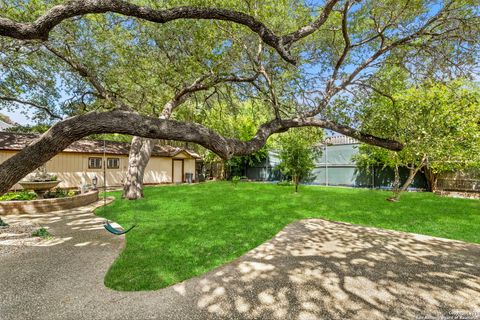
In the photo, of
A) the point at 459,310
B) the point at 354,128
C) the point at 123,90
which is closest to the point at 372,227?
the point at 354,128

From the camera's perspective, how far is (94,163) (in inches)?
584

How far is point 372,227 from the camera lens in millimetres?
6059

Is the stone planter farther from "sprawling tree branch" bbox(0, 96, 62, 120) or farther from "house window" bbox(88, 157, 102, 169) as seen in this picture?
"house window" bbox(88, 157, 102, 169)

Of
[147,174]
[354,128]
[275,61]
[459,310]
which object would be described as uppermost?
[275,61]

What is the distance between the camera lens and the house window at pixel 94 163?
1462cm

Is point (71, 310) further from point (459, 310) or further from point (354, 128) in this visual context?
point (354, 128)

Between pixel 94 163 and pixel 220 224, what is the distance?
40.7 feet

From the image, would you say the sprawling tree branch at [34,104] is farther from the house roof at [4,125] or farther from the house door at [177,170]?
the house door at [177,170]

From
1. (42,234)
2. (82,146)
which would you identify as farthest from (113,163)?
(42,234)

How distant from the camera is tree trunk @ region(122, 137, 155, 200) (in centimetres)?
1014

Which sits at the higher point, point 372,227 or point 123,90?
point 123,90

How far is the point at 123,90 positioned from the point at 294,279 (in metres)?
10.8

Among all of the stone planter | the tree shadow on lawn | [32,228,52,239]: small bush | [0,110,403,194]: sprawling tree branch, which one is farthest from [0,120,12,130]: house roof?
the tree shadow on lawn

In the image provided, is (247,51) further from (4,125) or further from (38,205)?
(4,125)
